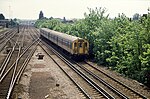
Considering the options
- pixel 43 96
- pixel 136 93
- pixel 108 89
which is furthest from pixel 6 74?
pixel 136 93

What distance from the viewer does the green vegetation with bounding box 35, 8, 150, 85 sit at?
2191cm

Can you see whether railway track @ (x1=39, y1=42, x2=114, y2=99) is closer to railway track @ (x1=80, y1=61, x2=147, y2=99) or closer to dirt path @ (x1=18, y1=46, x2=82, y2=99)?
dirt path @ (x1=18, y1=46, x2=82, y2=99)

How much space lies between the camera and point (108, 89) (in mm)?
18766

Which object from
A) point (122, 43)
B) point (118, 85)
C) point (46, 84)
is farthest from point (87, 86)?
point (122, 43)

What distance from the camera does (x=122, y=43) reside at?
26.3 metres

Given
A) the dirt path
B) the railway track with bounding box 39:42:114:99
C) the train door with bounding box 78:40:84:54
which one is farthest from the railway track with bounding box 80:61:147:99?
the train door with bounding box 78:40:84:54

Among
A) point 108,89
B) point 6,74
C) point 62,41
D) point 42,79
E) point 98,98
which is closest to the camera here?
point 98,98

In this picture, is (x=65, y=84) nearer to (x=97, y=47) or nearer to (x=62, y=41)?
(x=97, y=47)

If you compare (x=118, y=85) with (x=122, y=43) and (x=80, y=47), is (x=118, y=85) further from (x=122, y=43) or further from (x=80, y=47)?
(x=80, y=47)

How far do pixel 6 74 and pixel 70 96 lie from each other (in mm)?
8436

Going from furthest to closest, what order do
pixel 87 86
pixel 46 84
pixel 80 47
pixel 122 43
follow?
pixel 80 47 < pixel 122 43 < pixel 46 84 < pixel 87 86

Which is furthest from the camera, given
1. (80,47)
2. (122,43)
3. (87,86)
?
(80,47)

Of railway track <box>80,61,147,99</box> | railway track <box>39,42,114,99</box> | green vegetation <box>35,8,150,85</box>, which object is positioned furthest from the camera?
green vegetation <box>35,8,150,85</box>

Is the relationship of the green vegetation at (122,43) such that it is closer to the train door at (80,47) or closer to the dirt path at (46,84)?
the train door at (80,47)
